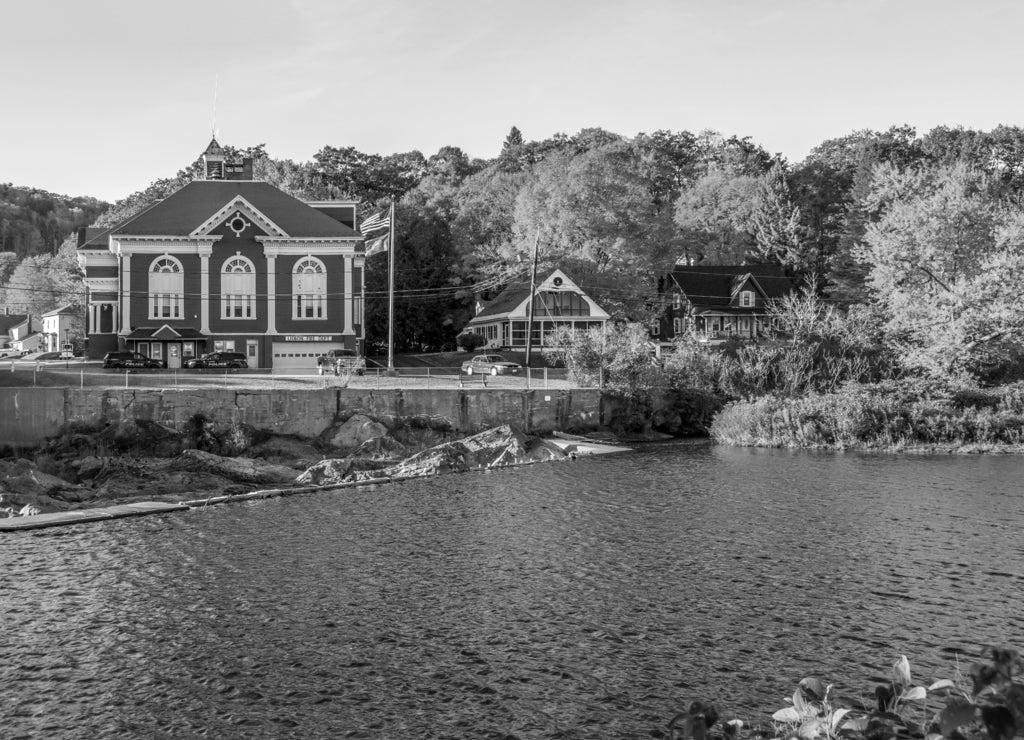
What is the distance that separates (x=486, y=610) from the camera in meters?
16.5

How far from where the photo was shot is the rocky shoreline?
92.6ft

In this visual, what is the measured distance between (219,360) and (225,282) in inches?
314

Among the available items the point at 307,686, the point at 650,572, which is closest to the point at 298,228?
the point at 650,572

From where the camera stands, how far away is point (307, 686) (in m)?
12.8

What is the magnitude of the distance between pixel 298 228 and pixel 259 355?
29.9ft

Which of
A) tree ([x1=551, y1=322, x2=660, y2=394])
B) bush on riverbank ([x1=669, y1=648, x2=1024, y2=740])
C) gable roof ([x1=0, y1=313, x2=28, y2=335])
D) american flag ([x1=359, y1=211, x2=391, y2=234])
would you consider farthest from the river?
gable roof ([x1=0, y1=313, x2=28, y2=335])

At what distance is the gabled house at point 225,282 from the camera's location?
59.3m

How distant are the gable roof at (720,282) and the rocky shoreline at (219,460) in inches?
1727

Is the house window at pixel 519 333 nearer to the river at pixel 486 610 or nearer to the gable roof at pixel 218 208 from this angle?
the gable roof at pixel 218 208

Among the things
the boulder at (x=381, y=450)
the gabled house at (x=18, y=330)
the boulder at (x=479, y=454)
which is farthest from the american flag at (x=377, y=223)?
the gabled house at (x=18, y=330)

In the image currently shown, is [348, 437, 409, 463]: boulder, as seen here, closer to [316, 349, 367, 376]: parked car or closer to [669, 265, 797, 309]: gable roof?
[316, 349, 367, 376]: parked car

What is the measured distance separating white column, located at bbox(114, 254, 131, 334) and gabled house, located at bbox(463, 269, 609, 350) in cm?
2534

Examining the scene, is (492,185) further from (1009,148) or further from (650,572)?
(650,572)

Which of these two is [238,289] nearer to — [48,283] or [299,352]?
[299,352]
